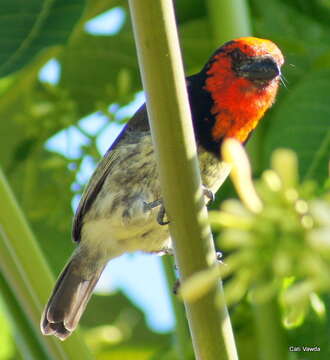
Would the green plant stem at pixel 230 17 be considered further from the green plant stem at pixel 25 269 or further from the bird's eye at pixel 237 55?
the green plant stem at pixel 25 269

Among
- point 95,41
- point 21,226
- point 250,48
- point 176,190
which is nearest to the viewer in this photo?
point 176,190

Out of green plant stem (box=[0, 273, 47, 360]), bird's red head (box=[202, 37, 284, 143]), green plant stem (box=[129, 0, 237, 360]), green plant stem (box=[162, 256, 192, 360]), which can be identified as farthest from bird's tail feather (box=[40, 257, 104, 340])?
green plant stem (box=[129, 0, 237, 360])

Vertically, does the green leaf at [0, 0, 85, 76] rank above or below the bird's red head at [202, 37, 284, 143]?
above

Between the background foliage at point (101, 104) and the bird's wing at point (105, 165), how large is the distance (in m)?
0.06

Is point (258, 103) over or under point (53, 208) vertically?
over

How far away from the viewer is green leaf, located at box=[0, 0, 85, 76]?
2.47 m

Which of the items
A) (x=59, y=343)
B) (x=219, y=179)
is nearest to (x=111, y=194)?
(x=219, y=179)

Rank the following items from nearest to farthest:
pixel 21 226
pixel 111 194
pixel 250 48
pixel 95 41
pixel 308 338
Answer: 1. pixel 21 226
2. pixel 308 338
3. pixel 250 48
4. pixel 111 194
5. pixel 95 41

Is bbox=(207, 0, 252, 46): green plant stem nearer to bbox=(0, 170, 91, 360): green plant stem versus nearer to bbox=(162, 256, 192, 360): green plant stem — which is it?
bbox=(162, 256, 192, 360): green plant stem

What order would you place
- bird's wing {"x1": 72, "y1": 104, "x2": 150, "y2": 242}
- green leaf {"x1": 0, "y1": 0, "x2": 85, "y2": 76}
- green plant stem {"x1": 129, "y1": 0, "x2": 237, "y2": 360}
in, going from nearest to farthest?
green plant stem {"x1": 129, "y1": 0, "x2": 237, "y2": 360} < green leaf {"x1": 0, "y1": 0, "x2": 85, "y2": 76} < bird's wing {"x1": 72, "y1": 104, "x2": 150, "y2": 242}

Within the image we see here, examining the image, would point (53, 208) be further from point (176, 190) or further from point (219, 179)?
point (176, 190)

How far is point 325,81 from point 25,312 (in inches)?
51.3

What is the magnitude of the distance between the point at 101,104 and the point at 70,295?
0.68 metres

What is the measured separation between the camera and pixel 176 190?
1.31m
